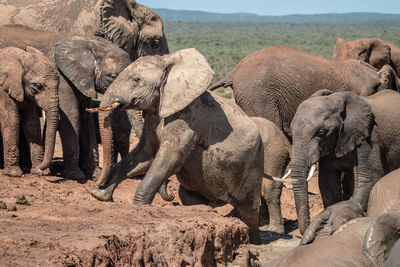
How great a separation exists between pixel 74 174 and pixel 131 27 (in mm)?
2955

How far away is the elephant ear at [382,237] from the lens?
5648mm

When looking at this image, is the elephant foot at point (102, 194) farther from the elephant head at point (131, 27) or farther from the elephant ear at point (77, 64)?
the elephant head at point (131, 27)

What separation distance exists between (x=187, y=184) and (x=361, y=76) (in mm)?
4455

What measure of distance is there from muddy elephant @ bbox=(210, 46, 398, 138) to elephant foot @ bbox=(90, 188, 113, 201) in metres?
4.00

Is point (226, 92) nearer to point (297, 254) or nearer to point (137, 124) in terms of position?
point (137, 124)

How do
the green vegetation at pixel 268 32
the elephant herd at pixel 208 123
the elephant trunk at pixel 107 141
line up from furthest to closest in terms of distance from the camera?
the green vegetation at pixel 268 32
the elephant trunk at pixel 107 141
the elephant herd at pixel 208 123

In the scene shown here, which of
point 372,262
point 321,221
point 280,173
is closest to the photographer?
point 372,262

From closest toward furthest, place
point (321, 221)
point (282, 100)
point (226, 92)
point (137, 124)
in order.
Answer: point (321, 221) < point (137, 124) < point (282, 100) < point (226, 92)

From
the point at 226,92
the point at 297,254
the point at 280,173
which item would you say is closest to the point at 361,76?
the point at 280,173

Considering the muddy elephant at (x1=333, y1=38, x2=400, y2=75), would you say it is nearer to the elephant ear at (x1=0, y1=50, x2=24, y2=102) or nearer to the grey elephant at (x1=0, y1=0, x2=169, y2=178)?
the grey elephant at (x1=0, y1=0, x2=169, y2=178)

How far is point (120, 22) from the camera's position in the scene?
468 inches

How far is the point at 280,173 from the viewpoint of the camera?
31.6 ft

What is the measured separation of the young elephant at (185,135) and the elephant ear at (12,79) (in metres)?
1.59

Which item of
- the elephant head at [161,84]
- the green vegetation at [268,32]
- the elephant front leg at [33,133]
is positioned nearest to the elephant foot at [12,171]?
the elephant front leg at [33,133]
